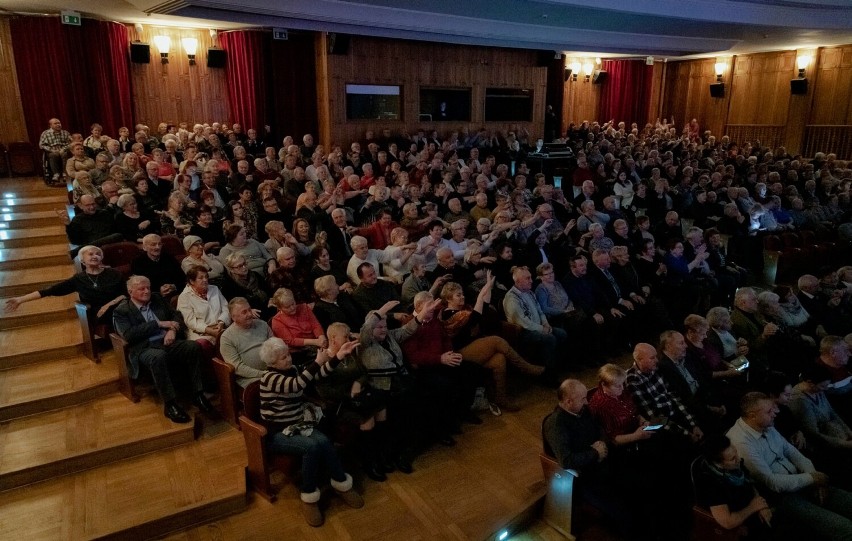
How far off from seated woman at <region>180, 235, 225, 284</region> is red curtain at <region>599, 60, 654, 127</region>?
41.2ft

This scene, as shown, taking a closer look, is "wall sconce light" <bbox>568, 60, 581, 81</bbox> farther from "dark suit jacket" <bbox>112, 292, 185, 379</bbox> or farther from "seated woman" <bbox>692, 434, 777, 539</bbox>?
"seated woman" <bbox>692, 434, 777, 539</bbox>

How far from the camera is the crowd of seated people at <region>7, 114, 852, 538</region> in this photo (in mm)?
3041

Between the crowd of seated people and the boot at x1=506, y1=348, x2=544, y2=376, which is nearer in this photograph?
the crowd of seated people

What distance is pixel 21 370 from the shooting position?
373cm

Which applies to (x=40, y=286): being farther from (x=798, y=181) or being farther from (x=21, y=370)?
(x=798, y=181)

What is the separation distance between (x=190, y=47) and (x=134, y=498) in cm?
823

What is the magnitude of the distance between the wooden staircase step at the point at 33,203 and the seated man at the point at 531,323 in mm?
5081

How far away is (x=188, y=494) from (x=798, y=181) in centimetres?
908

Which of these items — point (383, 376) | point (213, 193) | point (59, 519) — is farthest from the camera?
point (213, 193)

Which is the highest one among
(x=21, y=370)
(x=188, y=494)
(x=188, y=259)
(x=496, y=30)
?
(x=496, y=30)

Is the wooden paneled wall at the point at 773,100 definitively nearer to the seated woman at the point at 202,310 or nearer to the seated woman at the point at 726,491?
the seated woman at the point at 726,491

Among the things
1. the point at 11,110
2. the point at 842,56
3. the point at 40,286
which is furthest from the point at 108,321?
the point at 842,56

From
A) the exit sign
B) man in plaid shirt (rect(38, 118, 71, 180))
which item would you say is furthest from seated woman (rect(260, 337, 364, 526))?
the exit sign

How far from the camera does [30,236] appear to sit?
5387 millimetres
